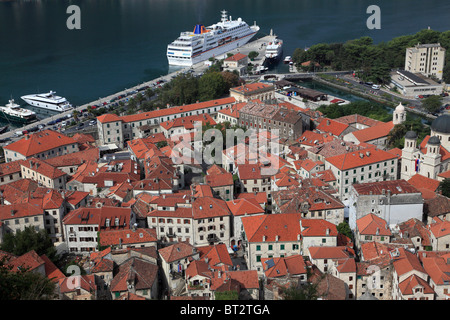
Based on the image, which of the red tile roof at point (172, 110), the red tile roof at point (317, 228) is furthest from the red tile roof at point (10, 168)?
the red tile roof at point (317, 228)

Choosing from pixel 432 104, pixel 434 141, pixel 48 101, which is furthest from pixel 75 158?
pixel 432 104

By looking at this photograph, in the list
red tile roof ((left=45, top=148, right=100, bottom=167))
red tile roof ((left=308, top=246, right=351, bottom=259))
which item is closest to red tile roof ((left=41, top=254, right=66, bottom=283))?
red tile roof ((left=308, top=246, right=351, bottom=259))

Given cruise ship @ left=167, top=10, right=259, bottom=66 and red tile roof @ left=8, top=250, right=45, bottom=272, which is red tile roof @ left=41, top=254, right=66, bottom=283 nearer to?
red tile roof @ left=8, top=250, right=45, bottom=272

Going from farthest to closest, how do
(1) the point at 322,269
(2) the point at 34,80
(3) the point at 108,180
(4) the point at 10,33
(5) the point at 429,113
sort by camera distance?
1. (4) the point at 10,33
2. (2) the point at 34,80
3. (5) the point at 429,113
4. (3) the point at 108,180
5. (1) the point at 322,269

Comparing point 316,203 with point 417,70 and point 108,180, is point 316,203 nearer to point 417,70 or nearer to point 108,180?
point 108,180
